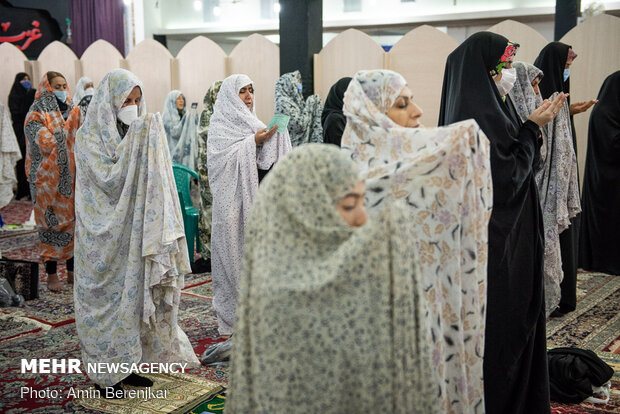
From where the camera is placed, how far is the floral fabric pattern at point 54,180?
4879 mm

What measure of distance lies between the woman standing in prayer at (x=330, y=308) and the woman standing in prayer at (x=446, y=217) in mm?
435

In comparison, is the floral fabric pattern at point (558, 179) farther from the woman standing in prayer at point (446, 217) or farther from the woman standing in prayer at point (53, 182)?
the woman standing in prayer at point (53, 182)

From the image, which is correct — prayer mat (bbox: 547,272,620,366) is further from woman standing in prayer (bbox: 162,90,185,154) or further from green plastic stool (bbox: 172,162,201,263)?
woman standing in prayer (bbox: 162,90,185,154)

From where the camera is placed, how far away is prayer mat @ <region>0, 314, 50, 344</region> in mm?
3941

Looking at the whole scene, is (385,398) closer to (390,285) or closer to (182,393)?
(390,285)

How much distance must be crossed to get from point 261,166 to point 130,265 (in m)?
1.17

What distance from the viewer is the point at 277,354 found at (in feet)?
→ 4.96

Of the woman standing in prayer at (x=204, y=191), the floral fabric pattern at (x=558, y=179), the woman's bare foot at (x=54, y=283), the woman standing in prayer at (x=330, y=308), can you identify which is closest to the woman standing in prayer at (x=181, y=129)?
the woman standing in prayer at (x=204, y=191)

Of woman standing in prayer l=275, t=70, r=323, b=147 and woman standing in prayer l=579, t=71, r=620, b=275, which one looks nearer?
woman standing in prayer l=579, t=71, r=620, b=275

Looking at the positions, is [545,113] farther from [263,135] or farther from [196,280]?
[196,280]

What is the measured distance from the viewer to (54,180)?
4.89 m

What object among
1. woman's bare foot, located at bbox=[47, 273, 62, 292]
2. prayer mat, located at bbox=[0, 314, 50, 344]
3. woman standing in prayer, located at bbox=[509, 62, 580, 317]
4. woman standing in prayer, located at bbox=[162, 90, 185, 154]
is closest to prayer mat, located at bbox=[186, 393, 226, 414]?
prayer mat, located at bbox=[0, 314, 50, 344]

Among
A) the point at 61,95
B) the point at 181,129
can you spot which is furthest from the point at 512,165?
the point at 181,129

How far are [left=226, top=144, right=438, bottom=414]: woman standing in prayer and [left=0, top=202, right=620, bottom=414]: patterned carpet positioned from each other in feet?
5.00
